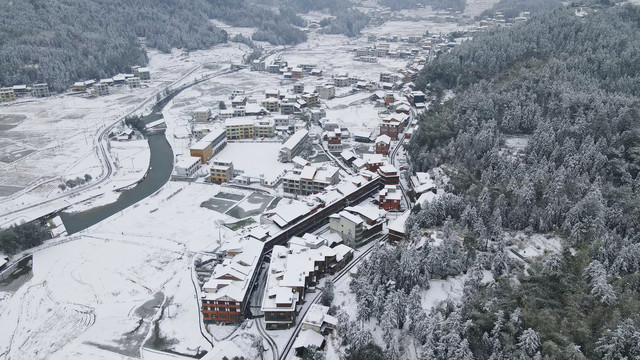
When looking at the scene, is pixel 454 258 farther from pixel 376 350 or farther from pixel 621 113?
pixel 621 113

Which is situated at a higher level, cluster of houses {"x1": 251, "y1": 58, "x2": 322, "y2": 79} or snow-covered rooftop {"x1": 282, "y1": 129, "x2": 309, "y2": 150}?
cluster of houses {"x1": 251, "y1": 58, "x2": 322, "y2": 79}

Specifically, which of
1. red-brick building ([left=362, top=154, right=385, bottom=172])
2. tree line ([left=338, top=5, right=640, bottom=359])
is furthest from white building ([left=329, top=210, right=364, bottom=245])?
red-brick building ([left=362, top=154, right=385, bottom=172])

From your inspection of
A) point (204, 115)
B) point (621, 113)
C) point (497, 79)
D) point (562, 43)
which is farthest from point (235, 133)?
point (562, 43)

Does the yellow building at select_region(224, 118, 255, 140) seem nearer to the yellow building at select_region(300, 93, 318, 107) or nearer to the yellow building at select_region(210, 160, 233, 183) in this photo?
the yellow building at select_region(210, 160, 233, 183)

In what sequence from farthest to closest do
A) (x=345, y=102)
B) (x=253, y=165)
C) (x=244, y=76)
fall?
(x=244, y=76)
(x=345, y=102)
(x=253, y=165)

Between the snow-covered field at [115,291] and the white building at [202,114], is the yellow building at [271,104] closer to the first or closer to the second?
the white building at [202,114]

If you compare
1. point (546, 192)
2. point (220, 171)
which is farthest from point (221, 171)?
point (546, 192)
